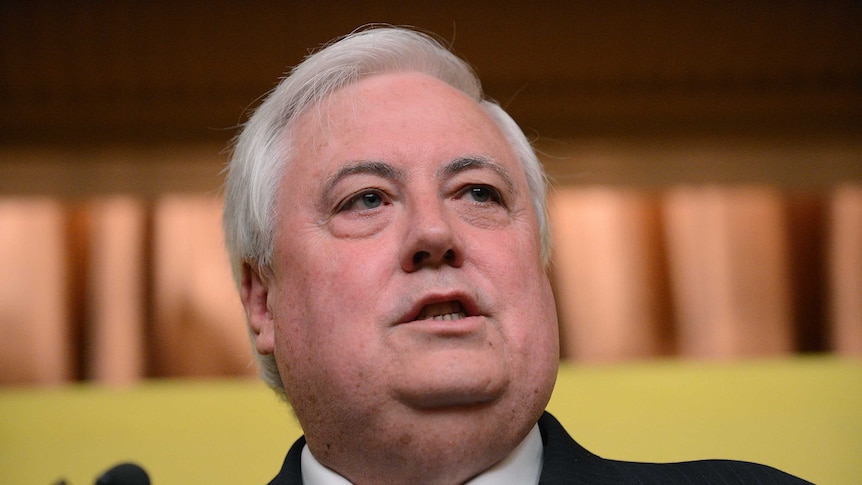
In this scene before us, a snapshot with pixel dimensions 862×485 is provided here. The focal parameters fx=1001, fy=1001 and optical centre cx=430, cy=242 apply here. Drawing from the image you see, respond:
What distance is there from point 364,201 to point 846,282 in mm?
2883

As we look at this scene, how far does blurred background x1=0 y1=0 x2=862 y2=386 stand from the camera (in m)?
3.64

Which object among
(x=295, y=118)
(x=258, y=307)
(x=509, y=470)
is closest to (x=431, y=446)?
(x=509, y=470)

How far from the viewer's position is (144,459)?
194cm

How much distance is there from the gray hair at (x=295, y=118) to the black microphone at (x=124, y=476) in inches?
18.5

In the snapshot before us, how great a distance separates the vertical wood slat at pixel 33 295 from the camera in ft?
11.5

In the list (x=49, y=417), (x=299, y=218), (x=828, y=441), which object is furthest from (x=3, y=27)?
(x=828, y=441)

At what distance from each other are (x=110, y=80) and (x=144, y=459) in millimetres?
2199

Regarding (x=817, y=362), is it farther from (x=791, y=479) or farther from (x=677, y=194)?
(x=677, y=194)

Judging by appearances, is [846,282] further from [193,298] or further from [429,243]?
[429,243]

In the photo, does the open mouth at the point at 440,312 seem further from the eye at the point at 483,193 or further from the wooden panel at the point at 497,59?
the wooden panel at the point at 497,59

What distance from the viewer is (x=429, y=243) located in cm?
110

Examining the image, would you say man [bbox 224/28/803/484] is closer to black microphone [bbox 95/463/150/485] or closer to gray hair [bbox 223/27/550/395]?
gray hair [bbox 223/27/550/395]

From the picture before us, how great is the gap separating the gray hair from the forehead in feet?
0.11

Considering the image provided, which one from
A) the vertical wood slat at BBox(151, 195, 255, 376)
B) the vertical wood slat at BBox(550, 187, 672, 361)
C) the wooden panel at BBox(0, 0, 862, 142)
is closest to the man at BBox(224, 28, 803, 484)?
the vertical wood slat at BBox(151, 195, 255, 376)
